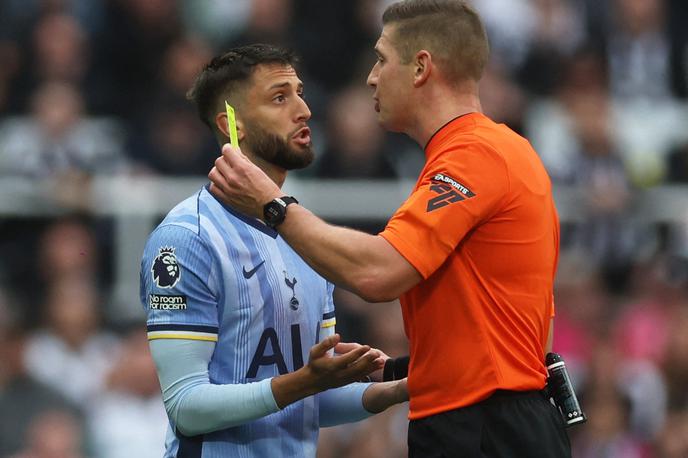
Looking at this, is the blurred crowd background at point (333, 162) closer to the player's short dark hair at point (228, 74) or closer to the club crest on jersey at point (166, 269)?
the player's short dark hair at point (228, 74)

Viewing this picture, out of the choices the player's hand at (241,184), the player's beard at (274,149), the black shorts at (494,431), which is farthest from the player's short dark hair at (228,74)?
the black shorts at (494,431)

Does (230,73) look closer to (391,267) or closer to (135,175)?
(391,267)

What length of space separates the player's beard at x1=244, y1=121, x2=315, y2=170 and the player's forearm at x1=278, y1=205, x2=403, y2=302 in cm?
71

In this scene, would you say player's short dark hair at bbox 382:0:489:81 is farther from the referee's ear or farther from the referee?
the referee

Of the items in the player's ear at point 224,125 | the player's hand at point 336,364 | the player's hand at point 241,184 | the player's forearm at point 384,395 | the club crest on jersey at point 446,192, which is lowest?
the player's forearm at point 384,395

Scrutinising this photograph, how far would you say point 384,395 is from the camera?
190 inches

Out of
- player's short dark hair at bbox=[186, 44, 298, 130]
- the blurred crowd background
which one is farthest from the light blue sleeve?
the blurred crowd background

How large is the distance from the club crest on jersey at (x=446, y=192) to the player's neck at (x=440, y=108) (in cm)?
30

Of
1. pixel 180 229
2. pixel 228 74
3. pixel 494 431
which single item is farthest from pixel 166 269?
pixel 494 431

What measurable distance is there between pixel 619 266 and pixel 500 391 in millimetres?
5818

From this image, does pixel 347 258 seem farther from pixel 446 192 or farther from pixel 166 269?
pixel 166 269

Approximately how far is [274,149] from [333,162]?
14.6ft

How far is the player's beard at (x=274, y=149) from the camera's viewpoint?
4852 mm

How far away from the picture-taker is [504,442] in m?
4.21
